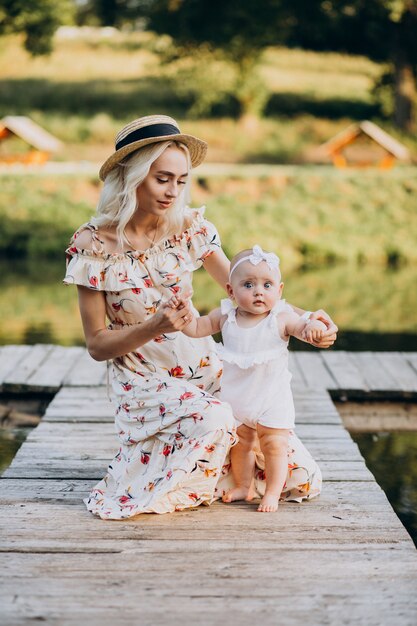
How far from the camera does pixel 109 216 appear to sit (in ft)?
12.0

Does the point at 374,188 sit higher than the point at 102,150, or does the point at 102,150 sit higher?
the point at 102,150

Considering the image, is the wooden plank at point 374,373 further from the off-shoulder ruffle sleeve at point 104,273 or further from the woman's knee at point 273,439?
the off-shoulder ruffle sleeve at point 104,273

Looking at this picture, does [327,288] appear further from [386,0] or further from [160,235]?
[386,0]

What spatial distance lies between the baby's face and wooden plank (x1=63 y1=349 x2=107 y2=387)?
101 inches

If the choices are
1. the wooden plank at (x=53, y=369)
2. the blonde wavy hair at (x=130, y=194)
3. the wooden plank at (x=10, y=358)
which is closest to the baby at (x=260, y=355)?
the blonde wavy hair at (x=130, y=194)

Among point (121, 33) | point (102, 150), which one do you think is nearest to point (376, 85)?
point (102, 150)

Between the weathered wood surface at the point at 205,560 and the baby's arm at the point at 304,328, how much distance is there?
0.63 meters

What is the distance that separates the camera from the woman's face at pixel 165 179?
3543 millimetres

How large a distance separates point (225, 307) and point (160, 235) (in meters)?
0.41

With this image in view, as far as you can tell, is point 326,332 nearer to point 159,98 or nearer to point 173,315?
point 173,315

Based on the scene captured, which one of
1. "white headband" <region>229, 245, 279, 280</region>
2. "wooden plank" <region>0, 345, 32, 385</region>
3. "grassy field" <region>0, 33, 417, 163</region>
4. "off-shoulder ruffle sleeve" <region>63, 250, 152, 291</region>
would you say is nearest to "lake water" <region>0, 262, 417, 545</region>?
"wooden plank" <region>0, 345, 32, 385</region>

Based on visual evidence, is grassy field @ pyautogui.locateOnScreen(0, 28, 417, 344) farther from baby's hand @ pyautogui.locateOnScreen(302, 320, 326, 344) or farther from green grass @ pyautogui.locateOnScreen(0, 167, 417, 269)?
baby's hand @ pyautogui.locateOnScreen(302, 320, 326, 344)

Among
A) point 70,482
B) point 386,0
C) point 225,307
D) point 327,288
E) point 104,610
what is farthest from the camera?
point 386,0

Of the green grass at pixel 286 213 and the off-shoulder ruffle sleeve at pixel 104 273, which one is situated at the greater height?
the green grass at pixel 286 213
